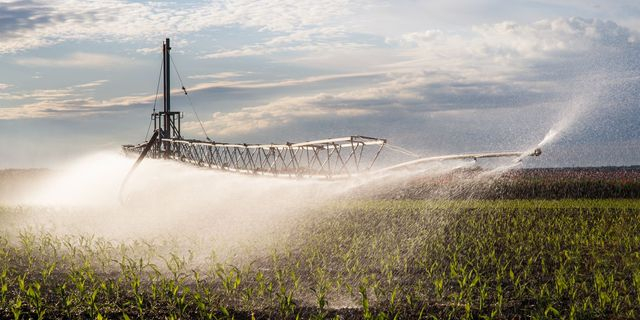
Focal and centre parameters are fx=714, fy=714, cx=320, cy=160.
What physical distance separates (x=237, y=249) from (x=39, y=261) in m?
4.03

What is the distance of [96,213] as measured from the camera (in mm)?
26078

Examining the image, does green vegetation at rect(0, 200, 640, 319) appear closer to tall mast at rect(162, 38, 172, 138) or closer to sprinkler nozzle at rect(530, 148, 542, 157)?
sprinkler nozzle at rect(530, 148, 542, 157)

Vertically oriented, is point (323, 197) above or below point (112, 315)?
below

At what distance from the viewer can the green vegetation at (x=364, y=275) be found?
9547 mm

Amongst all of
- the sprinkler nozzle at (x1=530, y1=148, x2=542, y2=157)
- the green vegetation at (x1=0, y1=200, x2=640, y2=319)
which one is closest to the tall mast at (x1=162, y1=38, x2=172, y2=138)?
the green vegetation at (x1=0, y1=200, x2=640, y2=319)

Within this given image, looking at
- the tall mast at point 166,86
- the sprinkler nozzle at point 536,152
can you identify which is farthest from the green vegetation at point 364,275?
the tall mast at point 166,86

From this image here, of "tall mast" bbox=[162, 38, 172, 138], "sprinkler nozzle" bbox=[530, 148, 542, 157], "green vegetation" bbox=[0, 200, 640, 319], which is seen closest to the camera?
"green vegetation" bbox=[0, 200, 640, 319]

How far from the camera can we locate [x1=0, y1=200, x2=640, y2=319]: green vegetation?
31.3 feet

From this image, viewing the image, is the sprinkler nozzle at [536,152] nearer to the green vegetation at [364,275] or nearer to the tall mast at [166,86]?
the green vegetation at [364,275]

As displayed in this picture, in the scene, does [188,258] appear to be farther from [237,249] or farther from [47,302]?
[47,302]

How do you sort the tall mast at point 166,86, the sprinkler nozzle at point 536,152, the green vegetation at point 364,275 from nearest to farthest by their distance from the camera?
the green vegetation at point 364,275 < the sprinkler nozzle at point 536,152 < the tall mast at point 166,86

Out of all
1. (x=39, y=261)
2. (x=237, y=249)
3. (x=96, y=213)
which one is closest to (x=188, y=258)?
(x=237, y=249)

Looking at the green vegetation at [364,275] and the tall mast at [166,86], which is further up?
the tall mast at [166,86]

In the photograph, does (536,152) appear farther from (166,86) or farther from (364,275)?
(166,86)
